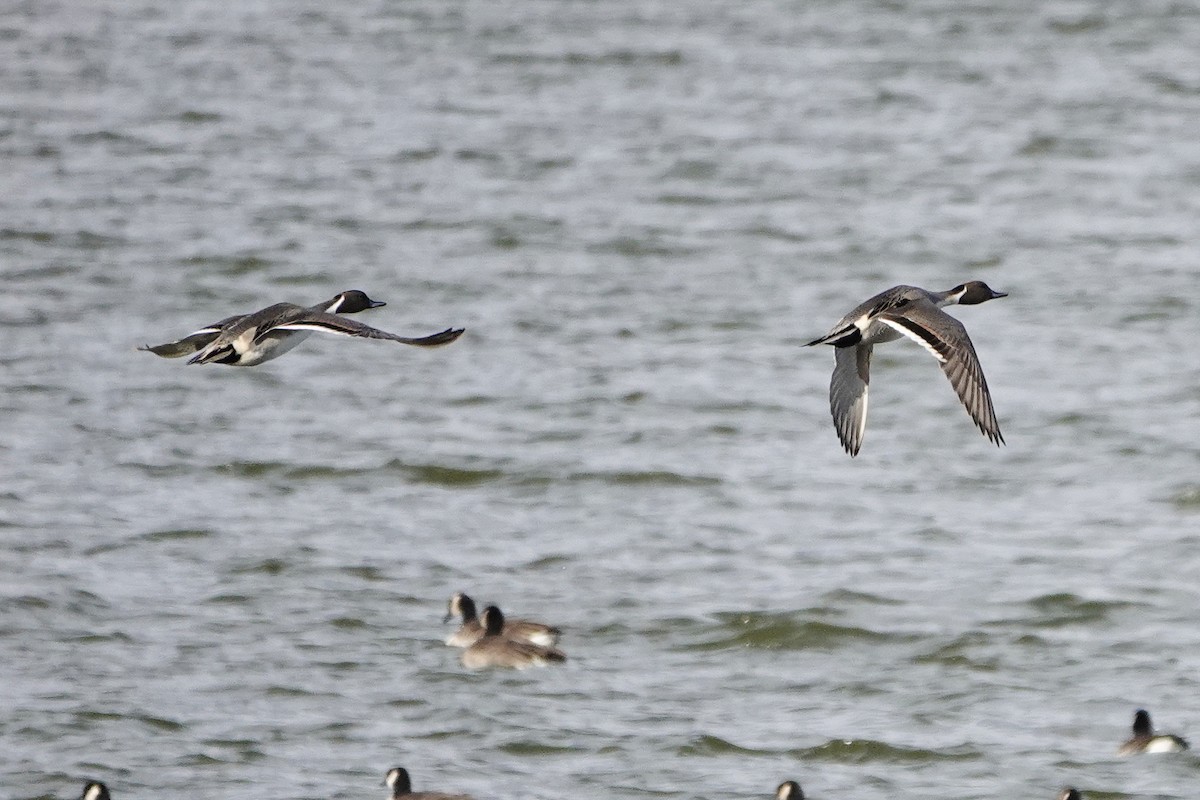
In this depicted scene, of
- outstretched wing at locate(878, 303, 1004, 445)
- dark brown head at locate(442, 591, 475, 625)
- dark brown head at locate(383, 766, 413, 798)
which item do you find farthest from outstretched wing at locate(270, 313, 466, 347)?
dark brown head at locate(442, 591, 475, 625)

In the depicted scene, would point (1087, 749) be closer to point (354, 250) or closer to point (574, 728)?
point (574, 728)

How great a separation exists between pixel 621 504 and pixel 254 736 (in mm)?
4573

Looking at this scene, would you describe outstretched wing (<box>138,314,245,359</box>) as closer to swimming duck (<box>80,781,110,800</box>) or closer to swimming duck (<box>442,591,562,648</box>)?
swimming duck (<box>80,781,110,800</box>)

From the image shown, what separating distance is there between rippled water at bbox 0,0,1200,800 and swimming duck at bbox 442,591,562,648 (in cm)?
17

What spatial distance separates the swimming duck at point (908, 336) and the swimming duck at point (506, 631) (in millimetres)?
3323

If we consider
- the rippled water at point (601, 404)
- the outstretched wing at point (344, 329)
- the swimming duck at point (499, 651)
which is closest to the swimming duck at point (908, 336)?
the outstretched wing at point (344, 329)

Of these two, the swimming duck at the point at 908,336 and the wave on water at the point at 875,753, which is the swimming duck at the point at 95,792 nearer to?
→ the wave on water at the point at 875,753

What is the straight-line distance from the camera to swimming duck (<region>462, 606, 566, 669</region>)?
1209cm

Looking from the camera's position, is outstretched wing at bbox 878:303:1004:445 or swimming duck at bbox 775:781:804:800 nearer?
outstretched wing at bbox 878:303:1004:445

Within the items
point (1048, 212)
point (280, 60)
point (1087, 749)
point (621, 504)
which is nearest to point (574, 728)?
point (1087, 749)

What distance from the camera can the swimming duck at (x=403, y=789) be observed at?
10.2 metres

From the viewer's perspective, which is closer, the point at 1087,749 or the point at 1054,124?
the point at 1087,749

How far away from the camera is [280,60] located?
28.4 metres

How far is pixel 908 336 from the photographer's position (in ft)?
27.4
